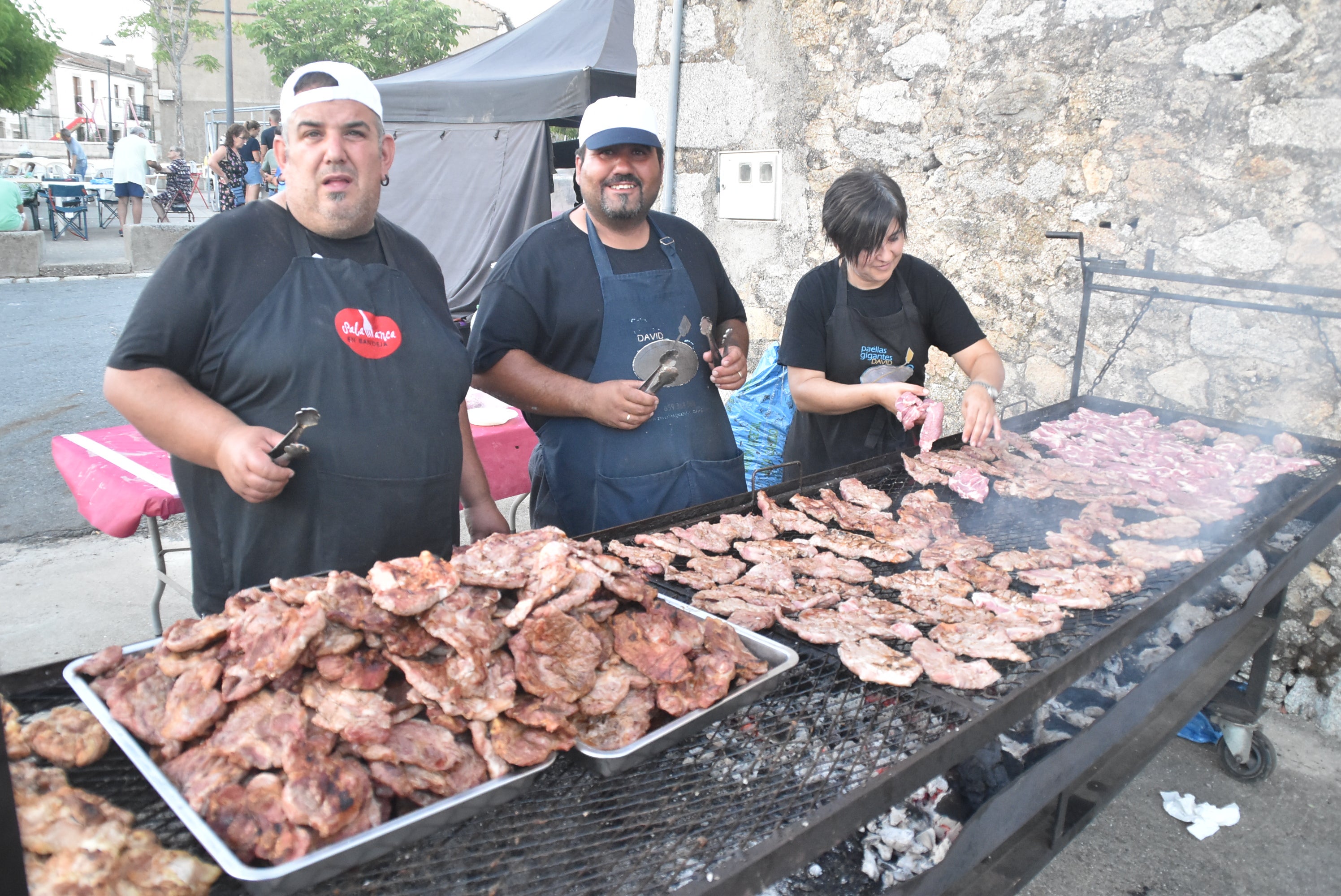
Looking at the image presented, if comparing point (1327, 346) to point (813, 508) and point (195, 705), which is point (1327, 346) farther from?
point (195, 705)

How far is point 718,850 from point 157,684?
3.25ft

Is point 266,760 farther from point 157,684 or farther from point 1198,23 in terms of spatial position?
point 1198,23

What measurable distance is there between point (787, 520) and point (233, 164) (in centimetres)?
1410

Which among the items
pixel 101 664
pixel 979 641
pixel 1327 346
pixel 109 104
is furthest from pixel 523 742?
pixel 109 104

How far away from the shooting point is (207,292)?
2266 mm

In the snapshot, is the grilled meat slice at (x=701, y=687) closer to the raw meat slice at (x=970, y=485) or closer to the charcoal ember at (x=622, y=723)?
the charcoal ember at (x=622, y=723)

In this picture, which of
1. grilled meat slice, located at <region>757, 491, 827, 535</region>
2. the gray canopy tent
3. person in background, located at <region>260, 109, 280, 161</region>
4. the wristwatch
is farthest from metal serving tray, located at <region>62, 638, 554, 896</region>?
the gray canopy tent

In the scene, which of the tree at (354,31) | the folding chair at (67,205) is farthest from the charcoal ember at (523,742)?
the tree at (354,31)

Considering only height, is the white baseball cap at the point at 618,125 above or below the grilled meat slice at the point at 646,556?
above

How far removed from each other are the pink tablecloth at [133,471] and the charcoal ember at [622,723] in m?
2.29

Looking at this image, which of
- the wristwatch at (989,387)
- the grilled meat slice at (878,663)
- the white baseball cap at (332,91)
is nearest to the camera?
the grilled meat slice at (878,663)

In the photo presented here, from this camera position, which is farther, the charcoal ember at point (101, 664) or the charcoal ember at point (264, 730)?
the charcoal ember at point (101, 664)

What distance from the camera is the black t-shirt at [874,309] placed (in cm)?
368

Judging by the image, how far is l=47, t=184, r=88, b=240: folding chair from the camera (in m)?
19.9
